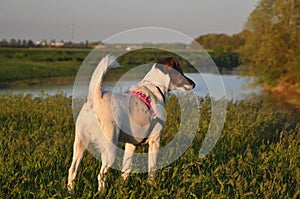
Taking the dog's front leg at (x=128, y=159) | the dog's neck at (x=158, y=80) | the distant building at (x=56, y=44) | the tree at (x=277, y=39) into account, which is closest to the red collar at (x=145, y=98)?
the dog's neck at (x=158, y=80)

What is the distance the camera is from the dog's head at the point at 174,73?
4260 millimetres

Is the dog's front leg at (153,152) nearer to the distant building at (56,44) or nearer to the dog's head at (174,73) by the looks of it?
the dog's head at (174,73)

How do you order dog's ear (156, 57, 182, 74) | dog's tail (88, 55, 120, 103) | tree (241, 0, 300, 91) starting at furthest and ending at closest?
1. tree (241, 0, 300, 91)
2. dog's ear (156, 57, 182, 74)
3. dog's tail (88, 55, 120, 103)

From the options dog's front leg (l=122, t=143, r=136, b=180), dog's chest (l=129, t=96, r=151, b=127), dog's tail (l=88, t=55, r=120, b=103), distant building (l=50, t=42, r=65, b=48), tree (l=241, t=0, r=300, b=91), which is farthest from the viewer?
distant building (l=50, t=42, r=65, b=48)

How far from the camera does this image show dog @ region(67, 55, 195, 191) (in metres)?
4.01

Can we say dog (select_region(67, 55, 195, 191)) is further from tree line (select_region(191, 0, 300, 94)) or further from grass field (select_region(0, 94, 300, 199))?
tree line (select_region(191, 0, 300, 94))

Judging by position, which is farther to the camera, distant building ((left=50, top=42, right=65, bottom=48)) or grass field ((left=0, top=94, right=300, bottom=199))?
distant building ((left=50, top=42, right=65, bottom=48))

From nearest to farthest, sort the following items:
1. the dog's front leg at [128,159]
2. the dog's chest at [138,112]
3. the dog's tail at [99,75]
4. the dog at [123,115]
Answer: the dog's tail at [99,75], the dog at [123,115], the dog's chest at [138,112], the dog's front leg at [128,159]

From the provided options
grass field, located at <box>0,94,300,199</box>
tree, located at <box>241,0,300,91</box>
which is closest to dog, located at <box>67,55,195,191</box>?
grass field, located at <box>0,94,300,199</box>

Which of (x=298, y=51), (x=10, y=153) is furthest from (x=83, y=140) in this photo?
(x=298, y=51)

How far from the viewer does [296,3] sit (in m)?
24.6

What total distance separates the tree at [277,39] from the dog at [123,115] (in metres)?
21.3

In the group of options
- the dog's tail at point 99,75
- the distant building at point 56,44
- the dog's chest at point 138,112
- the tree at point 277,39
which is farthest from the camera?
the distant building at point 56,44

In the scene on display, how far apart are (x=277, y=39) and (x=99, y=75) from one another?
22370 mm
